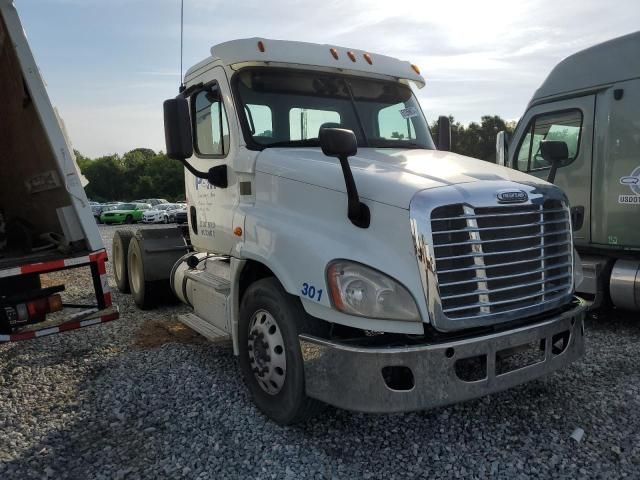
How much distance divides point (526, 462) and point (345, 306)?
146cm

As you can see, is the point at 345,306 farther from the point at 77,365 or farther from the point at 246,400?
the point at 77,365

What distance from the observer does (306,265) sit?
126 inches

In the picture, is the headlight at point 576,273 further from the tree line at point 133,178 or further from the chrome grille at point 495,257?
the tree line at point 133,178

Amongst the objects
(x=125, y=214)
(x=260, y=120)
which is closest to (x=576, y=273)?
(x=260, y=120)

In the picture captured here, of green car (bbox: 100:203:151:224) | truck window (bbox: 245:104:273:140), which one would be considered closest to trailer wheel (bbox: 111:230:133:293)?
truck window (bbox: 245:104:273:140)

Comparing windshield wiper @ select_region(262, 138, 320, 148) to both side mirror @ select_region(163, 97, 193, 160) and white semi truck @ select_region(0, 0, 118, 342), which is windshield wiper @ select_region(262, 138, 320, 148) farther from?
white semi truck @ select_region(0, 0, 118, 342)

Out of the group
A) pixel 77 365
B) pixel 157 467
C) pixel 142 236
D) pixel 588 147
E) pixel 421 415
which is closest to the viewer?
pixel 157 467

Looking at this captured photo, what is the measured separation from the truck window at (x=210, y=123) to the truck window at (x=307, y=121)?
567 mm

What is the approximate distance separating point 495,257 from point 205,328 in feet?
8.81

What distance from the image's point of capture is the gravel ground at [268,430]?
3148 millimetres

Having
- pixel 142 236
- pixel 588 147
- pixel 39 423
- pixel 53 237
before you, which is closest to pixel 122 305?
pixel 142 236

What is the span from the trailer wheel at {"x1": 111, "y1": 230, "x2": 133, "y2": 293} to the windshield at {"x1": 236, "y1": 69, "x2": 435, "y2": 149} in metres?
4.21

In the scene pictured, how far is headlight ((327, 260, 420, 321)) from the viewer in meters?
2.92

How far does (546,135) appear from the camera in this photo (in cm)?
685
